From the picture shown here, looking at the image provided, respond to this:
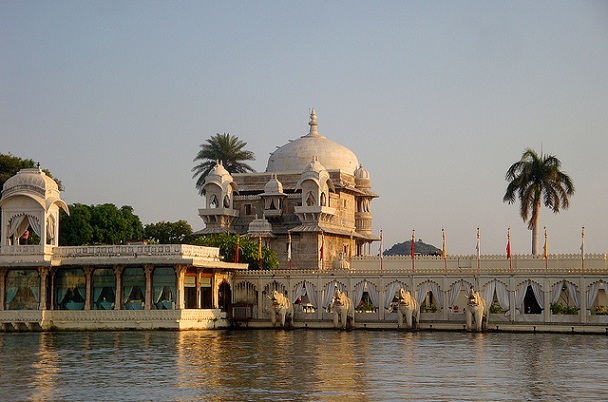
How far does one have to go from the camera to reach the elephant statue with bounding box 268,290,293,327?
53281 mm

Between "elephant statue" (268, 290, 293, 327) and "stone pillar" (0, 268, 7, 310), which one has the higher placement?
"stone pillar" (0, 268, 7, 310)

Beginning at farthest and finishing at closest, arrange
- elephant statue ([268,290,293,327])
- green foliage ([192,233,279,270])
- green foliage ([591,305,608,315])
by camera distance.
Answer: green foliage ([192,233,279,270]) → elephant statue ([268,290,293,327]) → green foliage ([591,305,608,315])

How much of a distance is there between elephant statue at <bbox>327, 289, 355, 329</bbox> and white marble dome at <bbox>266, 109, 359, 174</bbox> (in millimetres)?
26673

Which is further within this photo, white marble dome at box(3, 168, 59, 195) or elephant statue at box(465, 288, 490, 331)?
white marble dome at box(3, 168, 59, 195)

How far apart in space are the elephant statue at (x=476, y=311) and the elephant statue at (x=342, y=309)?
6244 mm

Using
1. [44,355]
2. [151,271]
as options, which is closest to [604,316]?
[151,271]

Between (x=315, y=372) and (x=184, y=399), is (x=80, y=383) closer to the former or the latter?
(x=184, y=399)

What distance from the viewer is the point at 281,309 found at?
176 ft

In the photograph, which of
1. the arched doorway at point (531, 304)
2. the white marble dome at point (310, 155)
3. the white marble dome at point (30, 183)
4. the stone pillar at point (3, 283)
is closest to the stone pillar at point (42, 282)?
the stone pillar at point (3, 283)

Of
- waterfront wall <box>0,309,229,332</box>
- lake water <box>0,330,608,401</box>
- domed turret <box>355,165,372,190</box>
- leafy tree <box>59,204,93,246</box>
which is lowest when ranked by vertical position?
lake water <box>0,330,608,401</box>

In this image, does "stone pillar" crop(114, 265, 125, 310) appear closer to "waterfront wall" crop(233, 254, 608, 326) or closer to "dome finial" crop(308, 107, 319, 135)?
"waterfront wall" crop(233, 254, 608, 326)

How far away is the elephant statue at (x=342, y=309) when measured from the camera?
172 feet

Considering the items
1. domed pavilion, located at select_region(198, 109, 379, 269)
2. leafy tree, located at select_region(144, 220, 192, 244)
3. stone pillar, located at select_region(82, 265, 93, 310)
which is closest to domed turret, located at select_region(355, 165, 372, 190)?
domed pavilion, located at select_region(198, 109, 379, 269)

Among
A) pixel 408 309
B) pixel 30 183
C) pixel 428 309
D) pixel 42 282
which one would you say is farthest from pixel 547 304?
pixel 30 183
